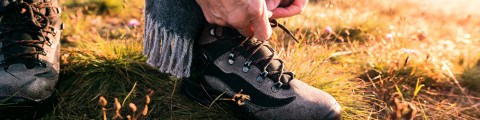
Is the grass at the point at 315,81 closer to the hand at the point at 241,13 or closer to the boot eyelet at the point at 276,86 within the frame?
the boot eyelet at the point at 276,86

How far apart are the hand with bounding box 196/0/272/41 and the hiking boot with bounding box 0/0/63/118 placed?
34.5 inches

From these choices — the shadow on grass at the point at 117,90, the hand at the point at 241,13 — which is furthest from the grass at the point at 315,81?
the hand at the point at 241,13

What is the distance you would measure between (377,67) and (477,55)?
3.64ft

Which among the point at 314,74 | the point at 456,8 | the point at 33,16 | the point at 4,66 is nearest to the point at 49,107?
the point at 4,66

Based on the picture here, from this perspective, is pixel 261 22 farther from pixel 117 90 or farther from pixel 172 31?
pixel 117 90

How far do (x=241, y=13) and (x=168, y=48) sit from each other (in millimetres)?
535

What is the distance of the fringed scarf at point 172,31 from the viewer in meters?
1.24

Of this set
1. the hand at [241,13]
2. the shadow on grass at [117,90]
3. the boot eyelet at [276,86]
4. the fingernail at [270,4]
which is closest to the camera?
the hand at [241,13]

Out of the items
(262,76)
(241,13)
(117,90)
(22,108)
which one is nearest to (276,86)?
(262,76)

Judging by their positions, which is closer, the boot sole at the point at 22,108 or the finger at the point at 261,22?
the finger at the point at 261,22

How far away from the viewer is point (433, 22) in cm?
370

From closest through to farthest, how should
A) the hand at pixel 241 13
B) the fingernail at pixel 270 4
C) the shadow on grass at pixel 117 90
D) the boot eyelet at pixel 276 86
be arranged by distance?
the hand at pixel 241 13 → the fingernail at pixel 270 4 → the boot eyelet at pixel 276 86 → the shadow on grass at pixel 117 90

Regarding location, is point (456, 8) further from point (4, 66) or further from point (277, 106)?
point (4, 66)

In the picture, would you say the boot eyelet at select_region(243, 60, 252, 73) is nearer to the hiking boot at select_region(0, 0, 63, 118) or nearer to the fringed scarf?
the fringed scarf
